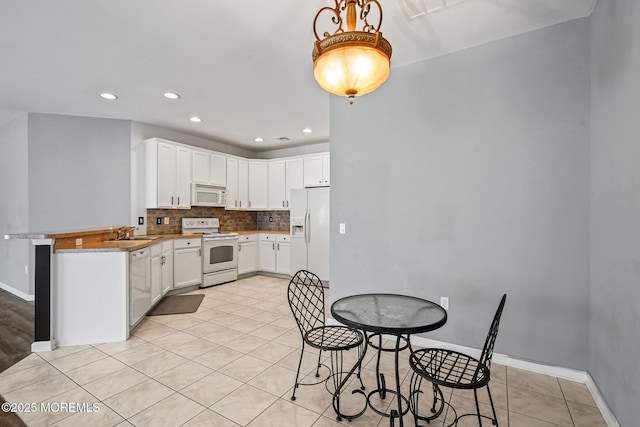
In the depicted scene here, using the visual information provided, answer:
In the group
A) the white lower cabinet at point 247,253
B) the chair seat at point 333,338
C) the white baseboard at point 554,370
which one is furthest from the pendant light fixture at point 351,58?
the white lower cabinet at point 247,253

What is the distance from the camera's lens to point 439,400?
2.07m

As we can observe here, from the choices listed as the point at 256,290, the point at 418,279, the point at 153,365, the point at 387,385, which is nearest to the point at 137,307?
the point at 153,365

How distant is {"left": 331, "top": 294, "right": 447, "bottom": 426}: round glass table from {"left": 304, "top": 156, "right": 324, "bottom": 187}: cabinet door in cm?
375

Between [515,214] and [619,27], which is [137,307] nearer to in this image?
[515,214]

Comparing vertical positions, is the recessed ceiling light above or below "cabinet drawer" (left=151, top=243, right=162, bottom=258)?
above

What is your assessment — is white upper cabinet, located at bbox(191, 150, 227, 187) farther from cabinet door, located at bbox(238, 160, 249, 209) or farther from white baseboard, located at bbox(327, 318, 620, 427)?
white baseboard, located at bbox(327, 318, 620, 427)

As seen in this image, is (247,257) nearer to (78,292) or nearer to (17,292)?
(78,292)

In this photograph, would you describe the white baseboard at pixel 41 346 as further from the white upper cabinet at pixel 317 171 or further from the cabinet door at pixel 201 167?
the white upper cabinet at pixel 317 171

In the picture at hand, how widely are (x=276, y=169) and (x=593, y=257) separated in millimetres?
5065

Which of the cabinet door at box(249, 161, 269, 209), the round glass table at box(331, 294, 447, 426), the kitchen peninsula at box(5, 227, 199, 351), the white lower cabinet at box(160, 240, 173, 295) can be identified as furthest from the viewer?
the cabinet door at box(249, 161, 269, 209)

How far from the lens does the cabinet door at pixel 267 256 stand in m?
5.92

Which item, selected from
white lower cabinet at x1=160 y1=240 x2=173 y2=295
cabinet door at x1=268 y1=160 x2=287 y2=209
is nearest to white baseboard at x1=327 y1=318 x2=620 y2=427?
white lower cabinet at x1=160 y1=240 x2=173 y2=295

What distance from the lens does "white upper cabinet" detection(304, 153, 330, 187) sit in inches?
224

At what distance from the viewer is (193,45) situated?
265 centimetres
